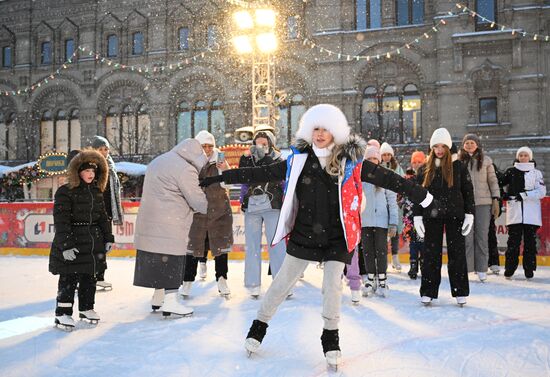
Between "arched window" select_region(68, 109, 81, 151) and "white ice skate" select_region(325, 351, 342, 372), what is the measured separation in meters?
26.7

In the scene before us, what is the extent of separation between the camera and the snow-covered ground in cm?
310

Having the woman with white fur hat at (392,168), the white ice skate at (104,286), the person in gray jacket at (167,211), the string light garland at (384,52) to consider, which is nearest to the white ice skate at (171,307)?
the person in gray jacket at (167,211)

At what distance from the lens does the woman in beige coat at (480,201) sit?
6699 millimetres

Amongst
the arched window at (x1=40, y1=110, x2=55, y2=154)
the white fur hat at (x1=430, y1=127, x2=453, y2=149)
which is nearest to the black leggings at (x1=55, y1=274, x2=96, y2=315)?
the white fur hat at (x1=430, y1=127, x2=453, y2=149)

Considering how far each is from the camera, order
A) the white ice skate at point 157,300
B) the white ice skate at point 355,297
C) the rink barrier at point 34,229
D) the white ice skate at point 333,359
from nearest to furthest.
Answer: the white ice skate at point 333,359
the white ice skate at point 157,300
the white ice skate at point 355,297
the rink barrier at point 34,229

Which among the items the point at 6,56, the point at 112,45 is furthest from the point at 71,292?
the point at 6,56

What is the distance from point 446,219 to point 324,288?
2.30m

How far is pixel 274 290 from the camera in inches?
131

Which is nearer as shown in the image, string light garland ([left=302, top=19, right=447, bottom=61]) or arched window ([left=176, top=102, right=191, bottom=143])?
string light garland ([left=302, top=19, right=447, bottom=61])

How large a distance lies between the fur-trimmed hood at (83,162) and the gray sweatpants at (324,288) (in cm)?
204

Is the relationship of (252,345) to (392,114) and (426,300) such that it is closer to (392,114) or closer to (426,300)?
(426,300)

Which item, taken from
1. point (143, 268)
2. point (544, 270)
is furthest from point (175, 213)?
point (544, 270)

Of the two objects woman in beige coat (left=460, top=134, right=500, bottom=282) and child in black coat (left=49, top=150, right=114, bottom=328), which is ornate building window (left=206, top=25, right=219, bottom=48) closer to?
woman in beige coat (left=460, top=134, right=500, bottom=282)

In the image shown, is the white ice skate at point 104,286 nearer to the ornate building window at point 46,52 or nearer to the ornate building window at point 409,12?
the ornate building window at point 409,12
